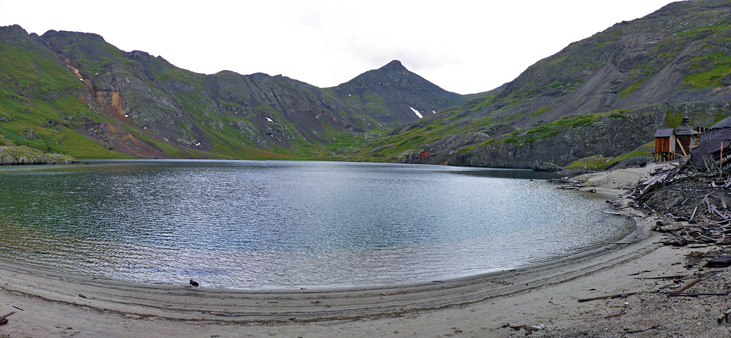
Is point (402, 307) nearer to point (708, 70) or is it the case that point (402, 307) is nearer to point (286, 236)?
point (286, 236)

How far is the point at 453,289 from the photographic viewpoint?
21.3 meters

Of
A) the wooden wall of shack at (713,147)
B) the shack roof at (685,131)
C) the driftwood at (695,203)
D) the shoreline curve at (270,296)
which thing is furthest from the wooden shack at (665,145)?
the shoreline curve at (270,296)

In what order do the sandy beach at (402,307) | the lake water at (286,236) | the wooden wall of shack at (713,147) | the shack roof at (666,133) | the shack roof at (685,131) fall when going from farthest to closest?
the shack roof at (666,133)
the shack roof at (685,131)
the wooden wall of shack at (713,147)
the lake water at (286,236)
the sandy beach at (402,307)

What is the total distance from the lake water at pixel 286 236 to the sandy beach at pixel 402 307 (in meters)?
3.02

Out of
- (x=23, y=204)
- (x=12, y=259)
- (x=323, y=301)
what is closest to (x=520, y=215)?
(x=323, y=301)

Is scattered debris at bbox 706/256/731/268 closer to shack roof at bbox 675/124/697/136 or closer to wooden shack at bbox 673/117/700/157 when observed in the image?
wooden shack at bbox 673/117/700/157

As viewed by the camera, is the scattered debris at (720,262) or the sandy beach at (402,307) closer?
the sandy beach at (402,307)

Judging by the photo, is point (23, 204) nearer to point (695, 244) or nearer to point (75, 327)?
point (75, 327)

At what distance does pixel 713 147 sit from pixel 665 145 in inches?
2242

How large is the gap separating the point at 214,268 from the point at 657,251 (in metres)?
31.3

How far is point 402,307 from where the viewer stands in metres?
18.2

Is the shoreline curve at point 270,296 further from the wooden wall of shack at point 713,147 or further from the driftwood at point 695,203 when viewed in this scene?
the wooden wall of shack at point 713,147

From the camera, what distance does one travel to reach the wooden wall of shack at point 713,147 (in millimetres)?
46216

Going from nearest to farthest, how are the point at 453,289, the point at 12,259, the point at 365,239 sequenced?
the point at 453,289, the point at 12,259, the point at 365,239
